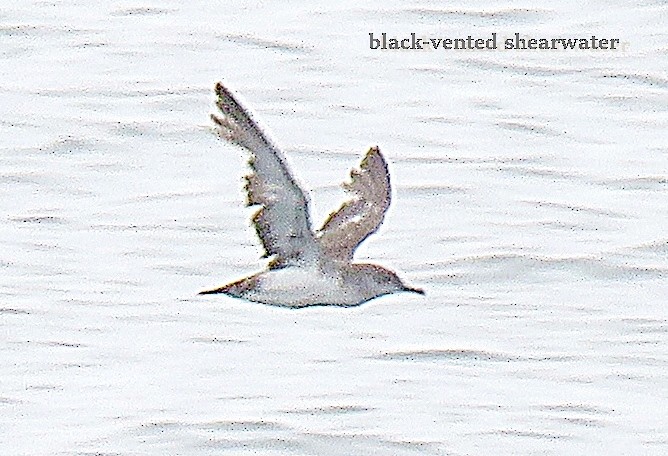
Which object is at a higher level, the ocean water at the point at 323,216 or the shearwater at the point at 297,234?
the shearwater at the point at 297,234

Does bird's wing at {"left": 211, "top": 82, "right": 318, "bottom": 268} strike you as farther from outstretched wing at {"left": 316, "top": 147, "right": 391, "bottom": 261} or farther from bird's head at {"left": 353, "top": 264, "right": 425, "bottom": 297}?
bird's head at {"left": 353, "top": 264, "right": 425, "bottom": 297}

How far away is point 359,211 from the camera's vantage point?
30.5ft

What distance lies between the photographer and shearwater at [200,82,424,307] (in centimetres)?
877

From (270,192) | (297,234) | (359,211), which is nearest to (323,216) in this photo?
(359,211)

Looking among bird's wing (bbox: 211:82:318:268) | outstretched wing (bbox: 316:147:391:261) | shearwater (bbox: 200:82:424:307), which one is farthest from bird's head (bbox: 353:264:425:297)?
bird's wing (bbox: 211:82:318:268)

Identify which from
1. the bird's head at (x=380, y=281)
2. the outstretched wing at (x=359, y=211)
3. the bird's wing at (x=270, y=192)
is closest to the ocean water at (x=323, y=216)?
the bird's head at (x=380, y=281)

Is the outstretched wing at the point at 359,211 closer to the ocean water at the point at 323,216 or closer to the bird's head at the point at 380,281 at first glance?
the bird's head at the point at 380,281

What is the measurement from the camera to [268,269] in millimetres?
9008

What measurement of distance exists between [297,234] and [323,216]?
4.82 m

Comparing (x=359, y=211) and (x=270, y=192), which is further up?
(x=270, y=192)

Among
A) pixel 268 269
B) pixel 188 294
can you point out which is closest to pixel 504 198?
pixel 188 294

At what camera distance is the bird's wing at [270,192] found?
28.7 ft

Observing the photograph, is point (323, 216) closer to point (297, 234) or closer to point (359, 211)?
point (359, 211)

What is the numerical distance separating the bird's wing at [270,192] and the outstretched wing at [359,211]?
18 centimetres
